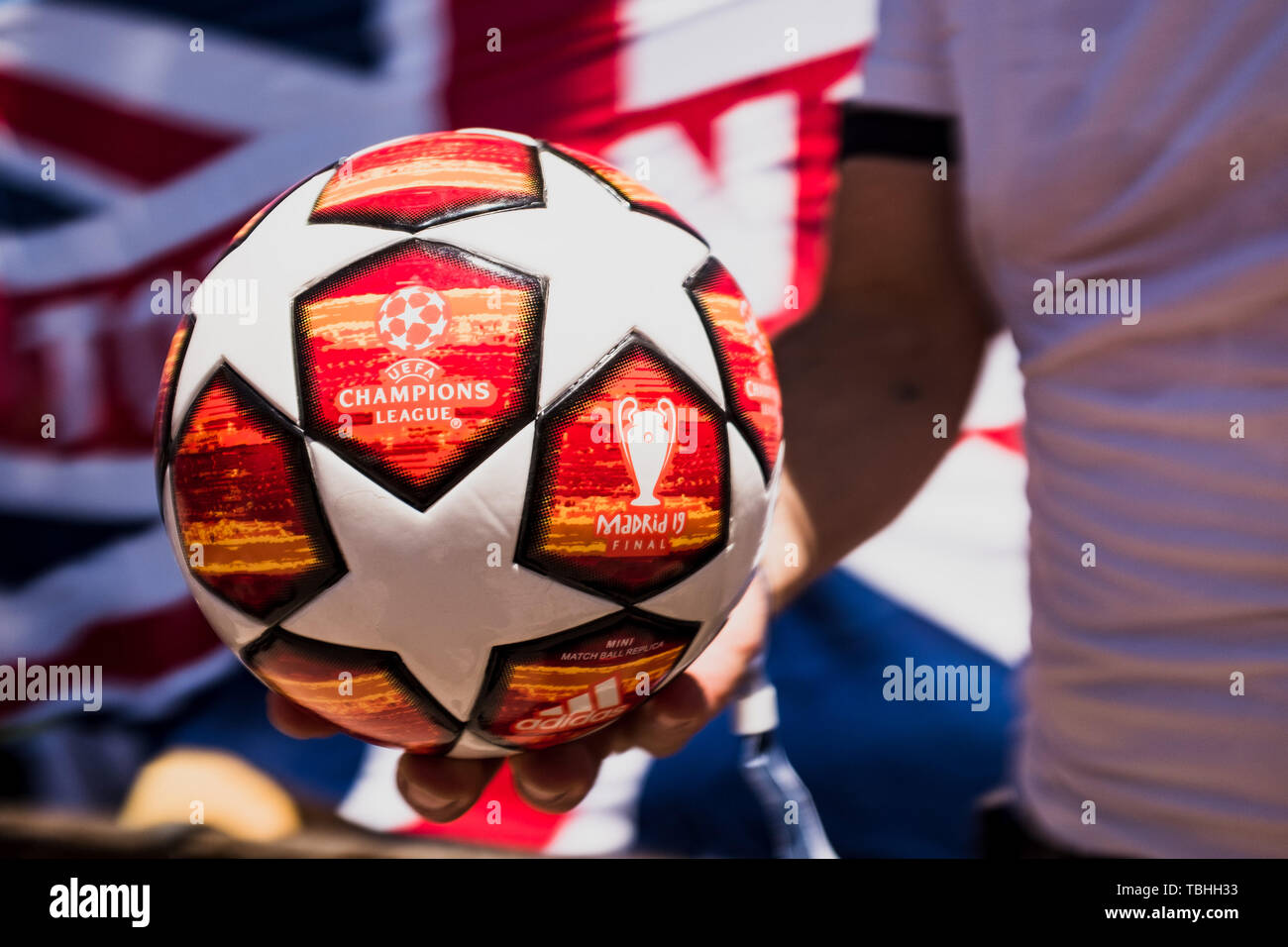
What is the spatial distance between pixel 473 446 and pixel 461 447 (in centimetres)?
1

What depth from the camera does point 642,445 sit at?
1010 millimetres

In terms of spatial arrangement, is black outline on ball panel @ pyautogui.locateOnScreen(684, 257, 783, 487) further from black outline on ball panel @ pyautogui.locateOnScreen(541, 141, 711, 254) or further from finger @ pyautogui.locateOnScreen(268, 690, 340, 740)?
finger @ pyautogui.locateOnScreen(268, 690, 340, 740)

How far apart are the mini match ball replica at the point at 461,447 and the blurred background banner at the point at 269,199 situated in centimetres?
154

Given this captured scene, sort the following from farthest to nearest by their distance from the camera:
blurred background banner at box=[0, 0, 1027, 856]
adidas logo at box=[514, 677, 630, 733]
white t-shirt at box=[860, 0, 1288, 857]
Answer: blurred background banner at box=[0, 0, 1027, 856] → white t-shirt at box=[860, 0, 1288, 857] → adidas logo at box=[514, 677, 630, 733]

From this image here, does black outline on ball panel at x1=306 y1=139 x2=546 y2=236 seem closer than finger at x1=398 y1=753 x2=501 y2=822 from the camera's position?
Yes

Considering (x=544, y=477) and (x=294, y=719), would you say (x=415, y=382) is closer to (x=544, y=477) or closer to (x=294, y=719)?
(x=544, y=477)

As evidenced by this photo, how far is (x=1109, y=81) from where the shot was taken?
4.37 ft

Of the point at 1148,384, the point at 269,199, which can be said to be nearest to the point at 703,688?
the point at 1148,384

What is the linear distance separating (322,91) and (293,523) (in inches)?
85.4

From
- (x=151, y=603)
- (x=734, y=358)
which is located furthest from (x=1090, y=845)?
(x=151, y=603)

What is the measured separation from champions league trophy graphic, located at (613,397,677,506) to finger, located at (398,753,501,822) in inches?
18.3

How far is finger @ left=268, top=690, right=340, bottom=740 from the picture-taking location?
129 centimetres

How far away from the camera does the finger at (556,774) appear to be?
1.22 metres

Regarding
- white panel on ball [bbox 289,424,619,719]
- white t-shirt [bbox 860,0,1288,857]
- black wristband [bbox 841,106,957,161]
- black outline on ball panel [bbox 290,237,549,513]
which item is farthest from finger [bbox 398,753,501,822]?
black wristband [bbox 841,106,957,161]
